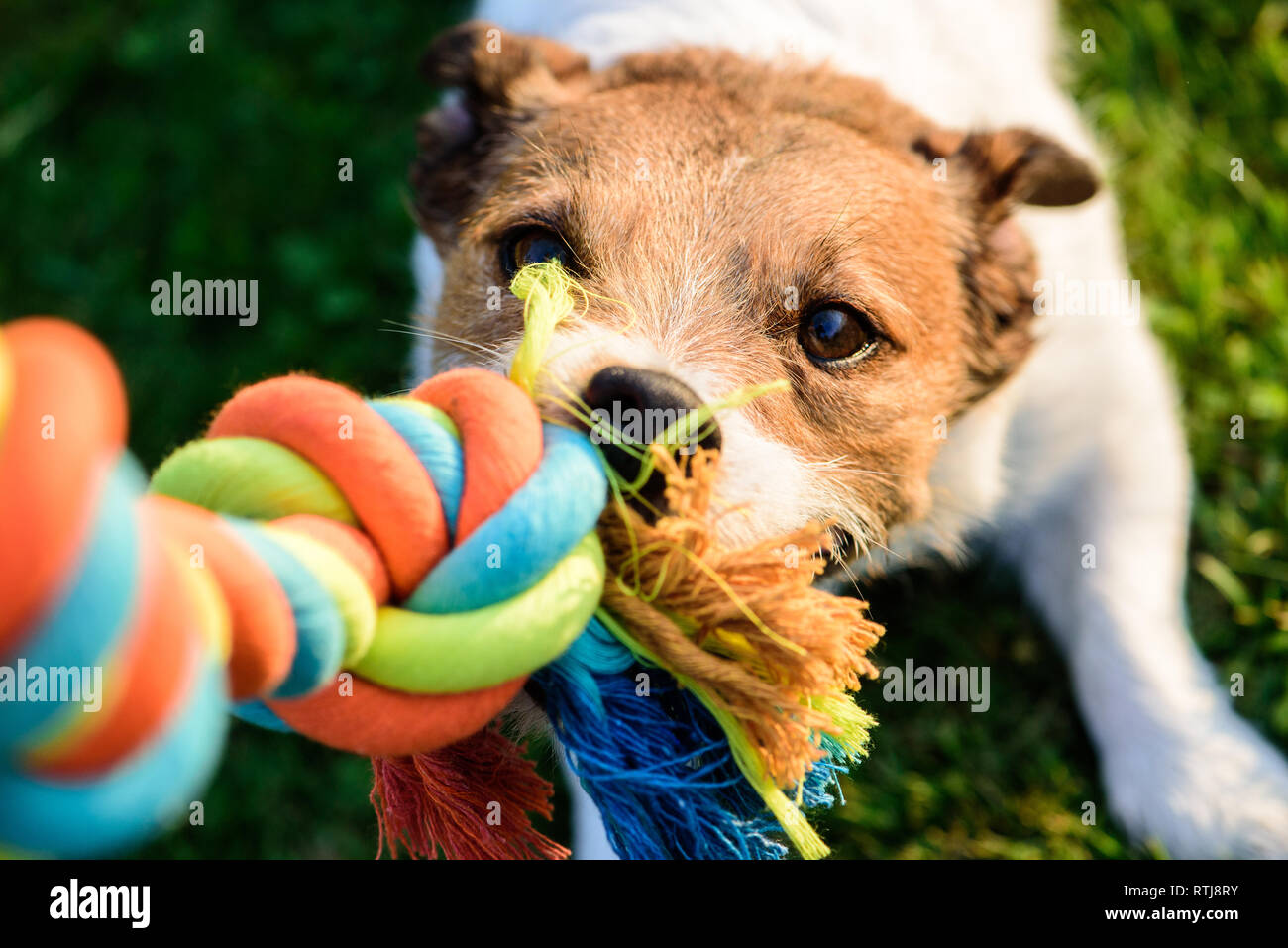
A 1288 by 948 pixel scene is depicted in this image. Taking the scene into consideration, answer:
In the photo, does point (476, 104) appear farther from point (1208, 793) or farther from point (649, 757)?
point (1208, 793)

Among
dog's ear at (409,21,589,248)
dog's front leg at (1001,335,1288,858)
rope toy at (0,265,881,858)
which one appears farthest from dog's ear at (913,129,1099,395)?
rope toy at (0,265,881,858)

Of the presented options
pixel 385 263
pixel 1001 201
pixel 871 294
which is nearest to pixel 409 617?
pixel 871 294

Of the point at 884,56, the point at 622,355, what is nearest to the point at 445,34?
the point at 884,56

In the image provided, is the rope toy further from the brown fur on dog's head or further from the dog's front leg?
the dog's front leg

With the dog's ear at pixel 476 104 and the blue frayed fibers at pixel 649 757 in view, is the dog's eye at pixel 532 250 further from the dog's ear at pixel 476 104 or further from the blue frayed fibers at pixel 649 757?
the blue frayed fibers at pixel 649 757

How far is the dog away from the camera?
7.63 feet

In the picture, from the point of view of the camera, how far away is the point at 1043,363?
10.9 ft

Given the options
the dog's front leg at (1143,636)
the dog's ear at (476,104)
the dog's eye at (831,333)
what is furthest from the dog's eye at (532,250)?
the dog's front leg at (1143,636)

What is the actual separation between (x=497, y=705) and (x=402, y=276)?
3.31 metres

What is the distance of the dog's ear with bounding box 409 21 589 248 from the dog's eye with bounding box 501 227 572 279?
404mm

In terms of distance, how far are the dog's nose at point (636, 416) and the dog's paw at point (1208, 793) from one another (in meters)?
2.06

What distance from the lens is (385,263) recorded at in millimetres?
4488

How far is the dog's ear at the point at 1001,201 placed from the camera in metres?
2.89
